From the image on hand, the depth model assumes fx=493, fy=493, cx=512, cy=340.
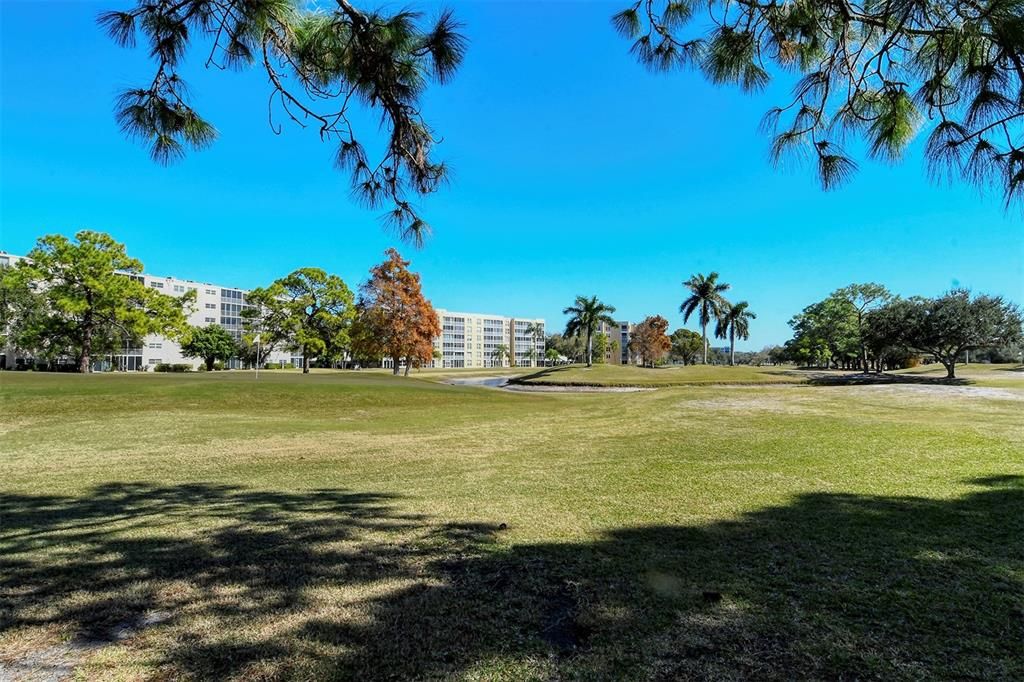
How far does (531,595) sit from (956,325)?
3391 centimetres

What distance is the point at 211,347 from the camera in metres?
68.2

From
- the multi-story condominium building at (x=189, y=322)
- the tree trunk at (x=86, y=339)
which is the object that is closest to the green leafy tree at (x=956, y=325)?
the tree trunk at (x=86, y=339)

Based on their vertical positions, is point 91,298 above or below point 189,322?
below

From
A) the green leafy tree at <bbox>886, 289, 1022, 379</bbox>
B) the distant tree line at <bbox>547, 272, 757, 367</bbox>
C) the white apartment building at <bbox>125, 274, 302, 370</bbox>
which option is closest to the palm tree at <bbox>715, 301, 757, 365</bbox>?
the distant tree line at <bbox>547, 272, 757, 367</bbox>

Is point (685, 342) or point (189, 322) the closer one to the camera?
point (189, 322)

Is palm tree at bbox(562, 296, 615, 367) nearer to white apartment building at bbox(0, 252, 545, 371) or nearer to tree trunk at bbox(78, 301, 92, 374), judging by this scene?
white apartment building at bbox(0, 252, 545, 371)

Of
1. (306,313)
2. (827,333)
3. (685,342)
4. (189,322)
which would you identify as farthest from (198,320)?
(827,333)

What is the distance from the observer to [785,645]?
2441mm

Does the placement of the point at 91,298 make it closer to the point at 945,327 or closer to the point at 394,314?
the point at 394,314

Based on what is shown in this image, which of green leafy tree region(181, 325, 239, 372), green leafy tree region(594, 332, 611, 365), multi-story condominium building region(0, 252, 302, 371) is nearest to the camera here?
multi-story condominium building region(0, 252, 302, 371)

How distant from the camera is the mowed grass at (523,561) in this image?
240 centimetres

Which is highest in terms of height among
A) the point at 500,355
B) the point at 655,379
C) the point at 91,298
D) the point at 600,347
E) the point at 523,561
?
the point at 91,298

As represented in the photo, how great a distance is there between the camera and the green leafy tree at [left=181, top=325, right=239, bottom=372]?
66.4 m

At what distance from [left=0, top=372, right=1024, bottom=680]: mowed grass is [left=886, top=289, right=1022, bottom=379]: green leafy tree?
76.8ft
